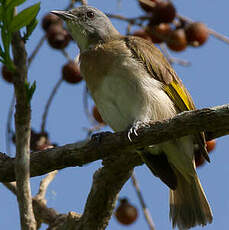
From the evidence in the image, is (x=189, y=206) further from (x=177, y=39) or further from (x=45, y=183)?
(x=177, y=39)

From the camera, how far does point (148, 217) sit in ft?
12.4

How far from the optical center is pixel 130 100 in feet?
14.2

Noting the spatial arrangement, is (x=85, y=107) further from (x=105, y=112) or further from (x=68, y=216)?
(x=68, y=216)

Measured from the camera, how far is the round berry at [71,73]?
433 cm

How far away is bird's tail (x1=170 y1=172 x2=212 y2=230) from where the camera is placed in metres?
4.88

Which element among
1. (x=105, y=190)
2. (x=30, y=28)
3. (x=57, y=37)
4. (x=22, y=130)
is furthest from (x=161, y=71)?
(x=22, y=130)

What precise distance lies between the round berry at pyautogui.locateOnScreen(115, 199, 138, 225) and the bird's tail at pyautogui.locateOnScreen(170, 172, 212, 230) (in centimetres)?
64

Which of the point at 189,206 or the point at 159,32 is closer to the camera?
the point at 159,32

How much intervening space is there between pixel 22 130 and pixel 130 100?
2.30 metres

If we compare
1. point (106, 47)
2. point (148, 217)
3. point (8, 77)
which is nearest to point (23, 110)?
point (148, 217)

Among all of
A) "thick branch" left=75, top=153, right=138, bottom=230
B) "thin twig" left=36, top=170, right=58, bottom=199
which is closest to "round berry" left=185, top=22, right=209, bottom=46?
"thick branch" left=75, top=153, right=138, bottom=230

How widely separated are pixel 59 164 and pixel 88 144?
0.27m

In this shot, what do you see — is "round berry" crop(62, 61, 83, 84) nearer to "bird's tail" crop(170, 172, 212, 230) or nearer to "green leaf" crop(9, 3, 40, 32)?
"bird's tail" crop(170, 172, 212, 230)

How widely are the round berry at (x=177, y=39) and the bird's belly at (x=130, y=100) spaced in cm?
42
